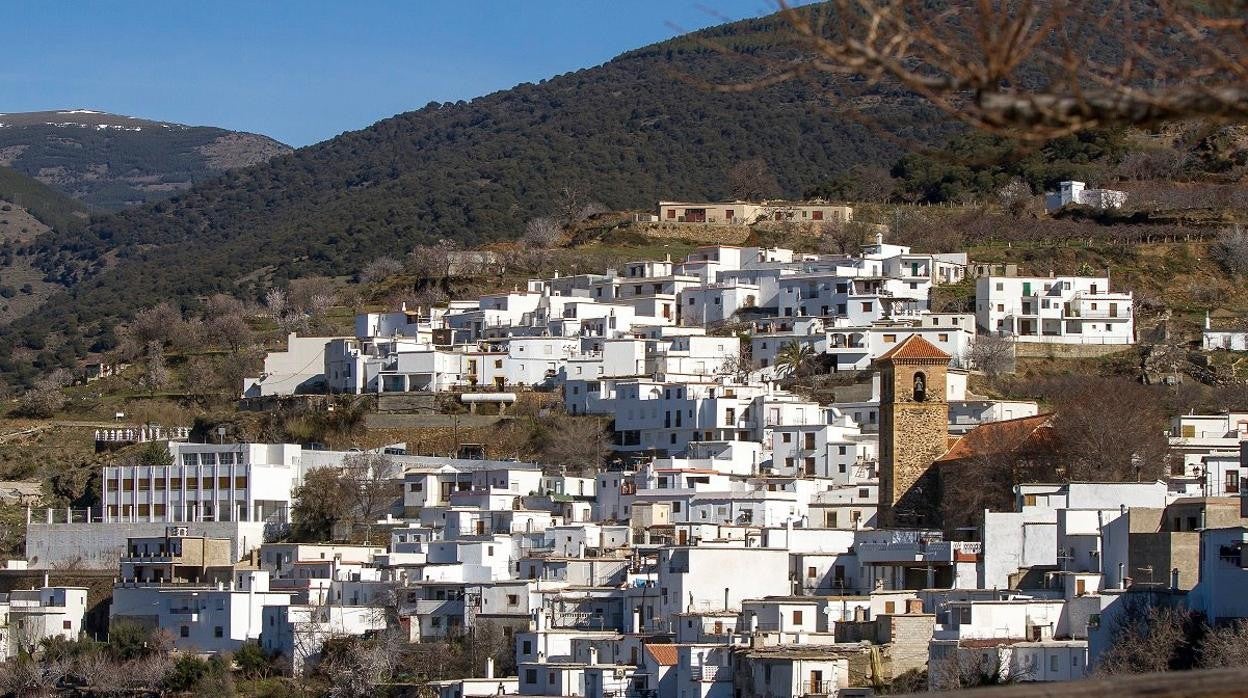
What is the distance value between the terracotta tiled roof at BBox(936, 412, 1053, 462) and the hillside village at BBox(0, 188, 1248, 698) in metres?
0.11

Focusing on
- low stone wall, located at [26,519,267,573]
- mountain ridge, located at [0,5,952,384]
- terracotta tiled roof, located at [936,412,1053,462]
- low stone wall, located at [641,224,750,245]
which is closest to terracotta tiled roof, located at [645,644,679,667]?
terracotta tiled roof, located at [936,412,1053,462]

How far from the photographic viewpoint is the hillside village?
42.2m

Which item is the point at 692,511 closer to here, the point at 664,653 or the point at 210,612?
the point at 210,612

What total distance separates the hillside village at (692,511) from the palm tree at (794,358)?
84 millimetres

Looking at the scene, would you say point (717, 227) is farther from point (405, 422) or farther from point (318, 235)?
point (318, 235)

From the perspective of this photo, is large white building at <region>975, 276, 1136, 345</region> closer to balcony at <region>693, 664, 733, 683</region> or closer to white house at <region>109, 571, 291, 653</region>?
white house at <region>109, 571, 291, 653</region>

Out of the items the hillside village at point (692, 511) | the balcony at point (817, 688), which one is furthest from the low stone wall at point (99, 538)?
the balcony at point (817, 688)

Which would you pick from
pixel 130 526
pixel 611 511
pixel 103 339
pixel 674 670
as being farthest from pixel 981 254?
pixel 103 339

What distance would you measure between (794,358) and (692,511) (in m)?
14.8

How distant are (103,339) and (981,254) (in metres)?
53.7

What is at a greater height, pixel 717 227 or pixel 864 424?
pixel 717 227

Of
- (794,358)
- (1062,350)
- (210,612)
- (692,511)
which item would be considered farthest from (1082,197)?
(210,612)

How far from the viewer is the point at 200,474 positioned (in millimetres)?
63312

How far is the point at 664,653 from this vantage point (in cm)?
4375
